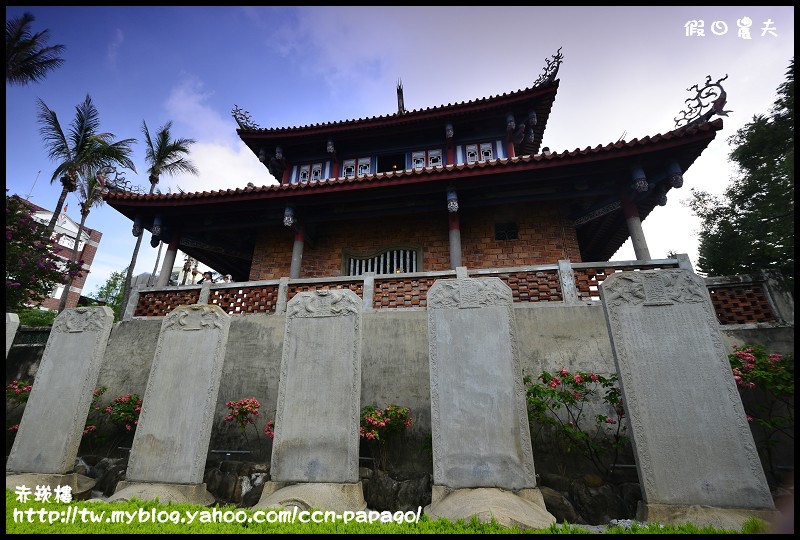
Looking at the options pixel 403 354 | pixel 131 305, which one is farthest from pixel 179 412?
pixel 131 305

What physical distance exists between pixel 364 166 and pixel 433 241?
11.8 feet

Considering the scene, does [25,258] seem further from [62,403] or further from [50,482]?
[50,482]

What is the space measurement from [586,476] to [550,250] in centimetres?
549

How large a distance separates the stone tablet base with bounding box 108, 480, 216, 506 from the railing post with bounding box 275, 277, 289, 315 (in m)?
2.95

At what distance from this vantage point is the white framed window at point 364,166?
11055 mm

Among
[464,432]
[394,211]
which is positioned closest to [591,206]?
[394,211]

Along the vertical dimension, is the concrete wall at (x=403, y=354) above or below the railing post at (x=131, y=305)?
below

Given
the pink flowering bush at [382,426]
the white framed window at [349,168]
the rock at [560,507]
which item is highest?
the white framed window at [349,168]

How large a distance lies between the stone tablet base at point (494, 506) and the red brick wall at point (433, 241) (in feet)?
19.4

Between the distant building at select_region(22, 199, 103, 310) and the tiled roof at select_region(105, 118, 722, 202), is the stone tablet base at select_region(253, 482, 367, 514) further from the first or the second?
the distant building at select_region(22, 199, 103, 310)

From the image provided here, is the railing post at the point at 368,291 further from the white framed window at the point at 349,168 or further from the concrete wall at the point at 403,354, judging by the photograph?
the white framed window at the point at 349,168

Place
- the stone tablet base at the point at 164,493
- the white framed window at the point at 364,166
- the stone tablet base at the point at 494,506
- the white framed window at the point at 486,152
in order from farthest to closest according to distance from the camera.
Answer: the white framed window at the point at 364,166, the white framed window at the point at 486,152, the stone tablet base at the point at 164,493, the stone tablet base at the point at 494,506

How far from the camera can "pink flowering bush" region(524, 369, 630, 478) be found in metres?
4.18

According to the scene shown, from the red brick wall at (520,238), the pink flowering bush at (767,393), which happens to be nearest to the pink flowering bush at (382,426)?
the pink flowering bush at (767,393)
